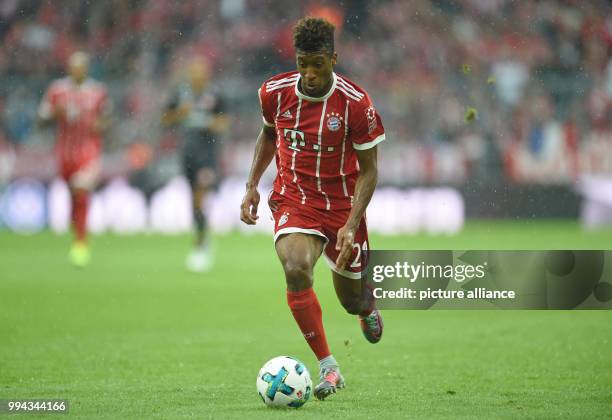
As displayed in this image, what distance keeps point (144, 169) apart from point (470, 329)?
12473 millimetres

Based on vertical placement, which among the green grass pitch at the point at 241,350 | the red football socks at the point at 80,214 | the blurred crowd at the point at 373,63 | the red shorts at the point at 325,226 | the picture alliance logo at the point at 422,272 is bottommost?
the green grass pitch at the point at 241,350

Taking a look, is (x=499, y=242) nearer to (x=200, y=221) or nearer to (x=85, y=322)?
(x=200, y=221)

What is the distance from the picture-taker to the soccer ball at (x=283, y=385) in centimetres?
566

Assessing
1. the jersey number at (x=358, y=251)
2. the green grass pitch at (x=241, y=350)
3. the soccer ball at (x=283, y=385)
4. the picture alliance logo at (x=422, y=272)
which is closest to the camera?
the soccer ball at (x=283, y=385)

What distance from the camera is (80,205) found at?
47.9 feet

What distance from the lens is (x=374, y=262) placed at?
27.6 ft

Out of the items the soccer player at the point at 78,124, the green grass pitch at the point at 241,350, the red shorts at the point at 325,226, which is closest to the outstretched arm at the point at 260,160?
the red shorts at the point at 325,226

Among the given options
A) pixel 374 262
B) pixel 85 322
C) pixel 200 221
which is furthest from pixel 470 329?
pixel 200 221

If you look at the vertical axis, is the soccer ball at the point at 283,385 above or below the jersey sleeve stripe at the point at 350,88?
below

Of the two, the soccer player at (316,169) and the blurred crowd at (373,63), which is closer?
the soccer player at (316,169)

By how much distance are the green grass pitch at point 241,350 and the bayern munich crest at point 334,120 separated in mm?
1548

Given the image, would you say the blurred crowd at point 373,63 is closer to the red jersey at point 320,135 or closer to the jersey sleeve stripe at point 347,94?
the red jersey at point 320,135

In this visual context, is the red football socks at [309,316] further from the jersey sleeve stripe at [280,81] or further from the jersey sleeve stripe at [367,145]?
the jersey sleeve stripe at [280,81]

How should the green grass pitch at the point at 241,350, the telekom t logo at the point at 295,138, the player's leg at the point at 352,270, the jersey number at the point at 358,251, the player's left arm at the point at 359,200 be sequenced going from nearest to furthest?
1. the green grass pitch at the point at 241,350
2. the player's left arm at the point at 359,200
3. the telekom t logo at the point at 295,138
4. the player's leg at the point at 352,270
5. the jersey number at the point at 358,251
